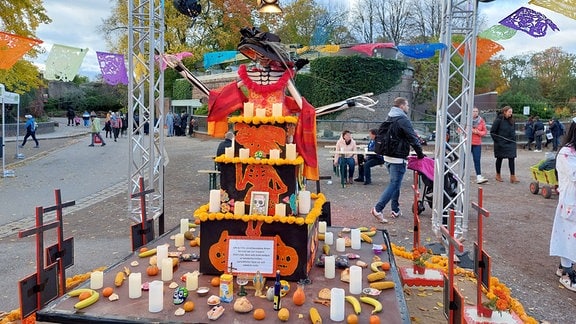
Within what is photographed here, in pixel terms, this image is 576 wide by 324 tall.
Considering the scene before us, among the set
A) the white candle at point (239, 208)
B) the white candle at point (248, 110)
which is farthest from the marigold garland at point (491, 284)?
the white candle at point (248, 110)

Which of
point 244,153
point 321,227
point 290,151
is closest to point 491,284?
point 321,227

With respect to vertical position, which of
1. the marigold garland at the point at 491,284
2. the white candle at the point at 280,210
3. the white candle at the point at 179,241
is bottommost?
the marigold garland at the point at 491,284

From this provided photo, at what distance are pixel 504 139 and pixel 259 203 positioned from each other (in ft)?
31.8

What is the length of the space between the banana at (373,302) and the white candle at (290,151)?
1.47 metres

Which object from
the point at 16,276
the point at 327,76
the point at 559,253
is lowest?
the point at 16,276

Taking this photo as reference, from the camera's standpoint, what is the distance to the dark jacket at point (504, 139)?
1173 centimetres

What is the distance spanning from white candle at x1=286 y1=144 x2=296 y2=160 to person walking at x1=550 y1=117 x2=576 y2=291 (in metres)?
3.27

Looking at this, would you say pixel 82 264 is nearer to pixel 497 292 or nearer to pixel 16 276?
pixel 16 276

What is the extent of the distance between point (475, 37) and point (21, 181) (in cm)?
1255

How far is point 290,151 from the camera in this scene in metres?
4.37

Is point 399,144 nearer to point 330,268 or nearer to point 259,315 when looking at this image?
point 330,268

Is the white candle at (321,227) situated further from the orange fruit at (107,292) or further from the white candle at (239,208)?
the orange fruit at (107,292)

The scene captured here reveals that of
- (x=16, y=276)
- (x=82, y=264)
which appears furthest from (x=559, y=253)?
(x=16, y=276)

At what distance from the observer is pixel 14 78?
1494cm
